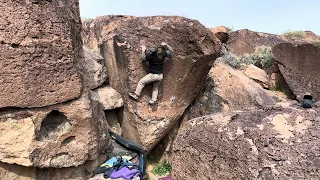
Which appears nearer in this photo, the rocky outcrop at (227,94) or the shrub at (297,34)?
the rocky outcrop at (227,94)

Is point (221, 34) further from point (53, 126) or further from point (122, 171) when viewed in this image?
point (53, 126)

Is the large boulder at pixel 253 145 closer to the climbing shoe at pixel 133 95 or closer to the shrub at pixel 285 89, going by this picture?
the climbing shoe at pixel 133 95

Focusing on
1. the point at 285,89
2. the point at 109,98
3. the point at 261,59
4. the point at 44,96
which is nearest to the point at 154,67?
the point at 109,98

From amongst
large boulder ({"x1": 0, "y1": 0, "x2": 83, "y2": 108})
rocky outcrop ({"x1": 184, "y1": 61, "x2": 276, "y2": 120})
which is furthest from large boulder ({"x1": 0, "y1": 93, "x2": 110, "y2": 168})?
rocky outcrop ({"x1": 184, "y1": 61, "x2": 276, "y2": 120})

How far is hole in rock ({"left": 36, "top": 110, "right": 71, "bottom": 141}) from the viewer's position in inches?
171

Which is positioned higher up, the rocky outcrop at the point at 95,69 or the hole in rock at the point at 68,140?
the rocky outcrop at the point at 95,69

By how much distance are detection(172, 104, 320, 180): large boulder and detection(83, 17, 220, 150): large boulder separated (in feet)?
10.2

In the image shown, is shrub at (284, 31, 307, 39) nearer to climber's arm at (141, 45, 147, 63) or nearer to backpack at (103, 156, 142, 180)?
climber's arm at (141, 45, 147, 63)

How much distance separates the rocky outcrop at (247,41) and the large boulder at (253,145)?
6.74 meters

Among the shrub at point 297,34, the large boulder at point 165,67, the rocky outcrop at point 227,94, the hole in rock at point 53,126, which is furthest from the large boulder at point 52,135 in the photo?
the shrub at point 297,34

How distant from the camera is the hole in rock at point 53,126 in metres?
4.35

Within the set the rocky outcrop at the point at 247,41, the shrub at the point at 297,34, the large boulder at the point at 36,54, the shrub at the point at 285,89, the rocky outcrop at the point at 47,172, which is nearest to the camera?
the large boulder at the point at 36,54

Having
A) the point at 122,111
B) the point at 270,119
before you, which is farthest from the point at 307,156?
the point at 122,111

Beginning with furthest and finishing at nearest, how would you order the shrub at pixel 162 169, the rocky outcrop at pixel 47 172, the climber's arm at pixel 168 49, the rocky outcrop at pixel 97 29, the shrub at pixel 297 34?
the shrub at pixel 297 34 < the rocky outcrop at pixel 97 29 < the shrub at pixel 162 169 < the climber's arm at pixel 168 49 < the rocky outcrop at pixel 47 172
